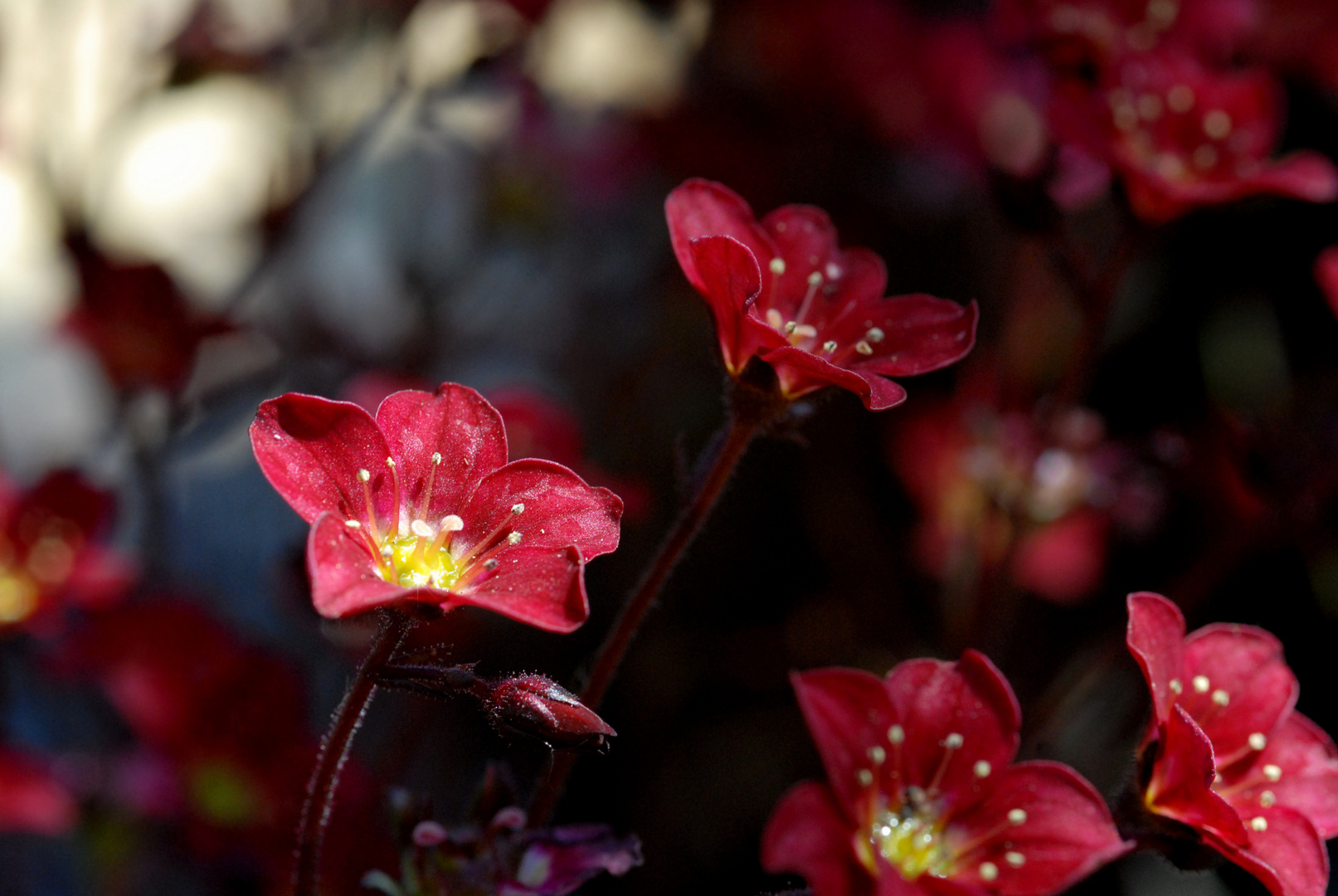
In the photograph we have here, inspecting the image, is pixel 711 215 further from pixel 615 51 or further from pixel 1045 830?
pixel 615 51

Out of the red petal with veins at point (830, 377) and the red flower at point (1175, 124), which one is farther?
the red flower at point (1175, 124)

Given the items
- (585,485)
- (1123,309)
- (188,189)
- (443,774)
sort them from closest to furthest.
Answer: (585,485), (443,774), (1123,309), (188,189)

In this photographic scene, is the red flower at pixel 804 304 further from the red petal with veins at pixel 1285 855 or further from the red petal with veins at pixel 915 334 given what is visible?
the red petal with veins at pixel 1285 855

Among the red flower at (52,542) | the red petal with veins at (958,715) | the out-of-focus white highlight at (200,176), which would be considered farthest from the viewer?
the out-of-focus white highlight at (200,176)

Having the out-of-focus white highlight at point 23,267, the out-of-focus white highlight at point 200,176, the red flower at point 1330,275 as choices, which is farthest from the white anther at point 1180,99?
the out-of-focus white highlight at point 23,267

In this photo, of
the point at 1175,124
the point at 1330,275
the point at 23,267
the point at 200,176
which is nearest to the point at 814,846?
the point at 1330,275

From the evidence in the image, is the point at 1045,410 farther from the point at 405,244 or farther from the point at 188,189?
the point at 188,189

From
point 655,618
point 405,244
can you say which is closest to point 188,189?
point 405,244
